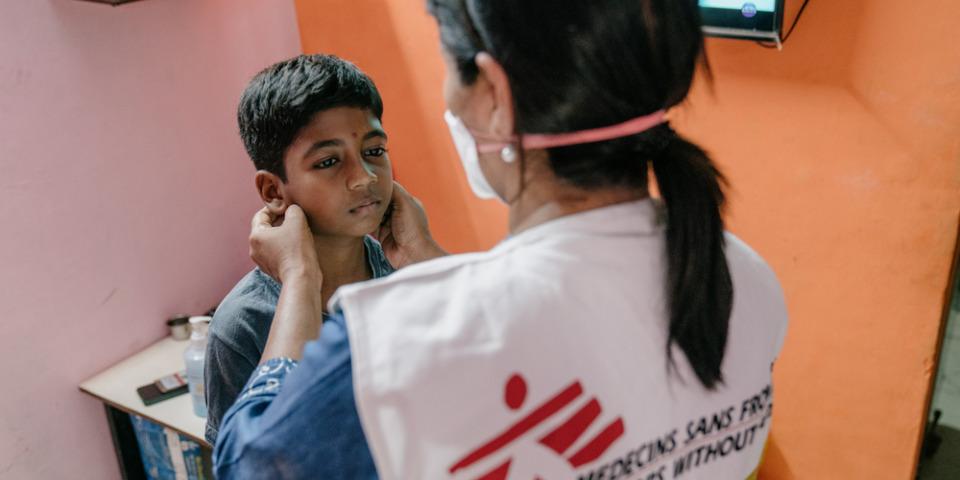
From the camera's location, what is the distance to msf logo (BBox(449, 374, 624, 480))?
0.67 meters

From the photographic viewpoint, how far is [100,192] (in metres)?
2.03

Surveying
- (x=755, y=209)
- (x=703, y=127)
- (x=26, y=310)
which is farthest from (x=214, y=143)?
(x=755, y=209)

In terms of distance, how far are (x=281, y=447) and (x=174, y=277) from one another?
1.73 m

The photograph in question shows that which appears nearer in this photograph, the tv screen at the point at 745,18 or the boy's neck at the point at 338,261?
the boy's neck at the point at 338,261

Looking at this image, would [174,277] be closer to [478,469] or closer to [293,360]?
[293,360]

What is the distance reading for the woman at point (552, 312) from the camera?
0.66 meters

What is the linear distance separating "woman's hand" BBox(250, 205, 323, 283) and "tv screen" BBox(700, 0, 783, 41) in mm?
1030

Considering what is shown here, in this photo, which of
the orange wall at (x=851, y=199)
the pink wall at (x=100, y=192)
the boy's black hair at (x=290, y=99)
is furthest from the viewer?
the pink wall at (x=100, y=192)

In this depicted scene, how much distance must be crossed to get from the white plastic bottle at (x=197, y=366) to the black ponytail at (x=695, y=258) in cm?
148

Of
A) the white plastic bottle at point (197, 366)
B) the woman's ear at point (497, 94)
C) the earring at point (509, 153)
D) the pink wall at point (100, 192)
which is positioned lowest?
the white plastic bottle at point (197, 366)

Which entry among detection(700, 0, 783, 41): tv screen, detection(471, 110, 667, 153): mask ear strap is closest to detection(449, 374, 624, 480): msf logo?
detection(471, 110, 667, 153): mask ear strap

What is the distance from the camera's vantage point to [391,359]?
2.14 ft

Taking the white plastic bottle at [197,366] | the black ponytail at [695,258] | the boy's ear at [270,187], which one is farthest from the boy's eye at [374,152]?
the white plastic bottle at [197,366]

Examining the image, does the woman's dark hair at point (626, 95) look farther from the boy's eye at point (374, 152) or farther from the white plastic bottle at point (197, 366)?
the white plastic bottle at point (197, 366)
